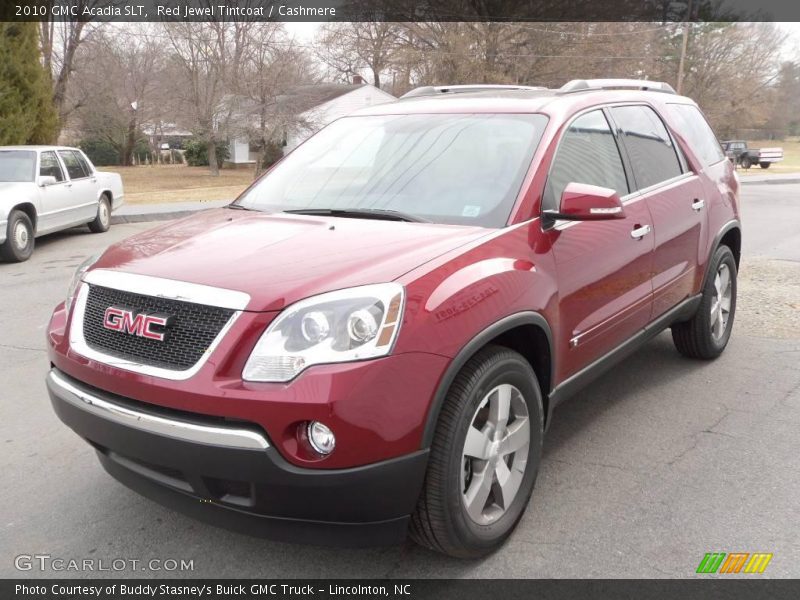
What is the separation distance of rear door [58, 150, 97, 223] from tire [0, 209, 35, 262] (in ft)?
5.12

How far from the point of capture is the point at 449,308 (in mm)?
2566

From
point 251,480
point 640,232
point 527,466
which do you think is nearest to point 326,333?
point 251,480

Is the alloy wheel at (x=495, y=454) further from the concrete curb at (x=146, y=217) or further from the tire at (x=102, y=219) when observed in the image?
the concrete curb at (x=146, y=217)

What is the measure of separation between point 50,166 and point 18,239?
1861 millimetres

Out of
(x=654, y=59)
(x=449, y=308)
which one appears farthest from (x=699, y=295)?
(x=654, y=59)

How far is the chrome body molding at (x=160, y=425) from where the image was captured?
7.59ft

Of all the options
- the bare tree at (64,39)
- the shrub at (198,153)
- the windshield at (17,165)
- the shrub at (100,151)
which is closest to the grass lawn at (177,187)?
the shrub at (198,153)

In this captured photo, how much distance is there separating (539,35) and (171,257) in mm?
37408

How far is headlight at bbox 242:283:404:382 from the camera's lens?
235cm

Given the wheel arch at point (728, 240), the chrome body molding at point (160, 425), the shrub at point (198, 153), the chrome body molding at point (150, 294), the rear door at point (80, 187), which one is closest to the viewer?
the chrome body molding at point (160, 425)

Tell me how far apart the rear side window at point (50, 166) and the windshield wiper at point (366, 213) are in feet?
30.4

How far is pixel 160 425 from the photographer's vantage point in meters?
2.43

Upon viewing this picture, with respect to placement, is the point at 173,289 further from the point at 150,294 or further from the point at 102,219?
the point at 102,219

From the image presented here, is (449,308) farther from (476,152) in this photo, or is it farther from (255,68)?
A: (255,68)
